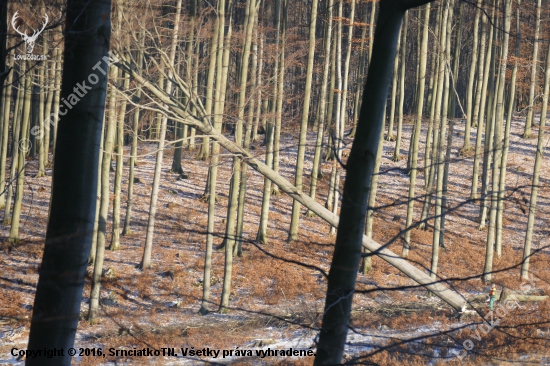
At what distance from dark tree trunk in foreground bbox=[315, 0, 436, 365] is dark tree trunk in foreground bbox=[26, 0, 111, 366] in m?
1.70

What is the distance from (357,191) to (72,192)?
6.20 ft

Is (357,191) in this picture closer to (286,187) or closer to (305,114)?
(286,187)

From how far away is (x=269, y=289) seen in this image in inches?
544

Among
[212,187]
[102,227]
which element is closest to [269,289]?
[212,187]

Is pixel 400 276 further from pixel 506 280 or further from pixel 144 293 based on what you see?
pixel 144 293

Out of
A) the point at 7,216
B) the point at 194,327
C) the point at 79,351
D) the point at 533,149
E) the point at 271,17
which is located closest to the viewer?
the point at 79,351

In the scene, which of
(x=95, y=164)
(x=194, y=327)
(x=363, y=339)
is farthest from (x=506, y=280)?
(x=95, y=164)

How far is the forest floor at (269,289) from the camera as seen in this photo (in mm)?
9305

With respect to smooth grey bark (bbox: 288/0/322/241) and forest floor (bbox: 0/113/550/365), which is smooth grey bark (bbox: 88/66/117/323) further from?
smooth grey bark (bbox: 288/0/322/241)

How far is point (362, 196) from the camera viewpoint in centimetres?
321

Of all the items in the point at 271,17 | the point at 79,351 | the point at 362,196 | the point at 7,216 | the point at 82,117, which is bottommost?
the point at 79,351

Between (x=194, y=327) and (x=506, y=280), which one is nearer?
(x=194, y=327)

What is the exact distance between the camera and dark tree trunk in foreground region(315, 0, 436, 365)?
318 centimetres

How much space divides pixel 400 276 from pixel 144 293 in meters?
7.51
